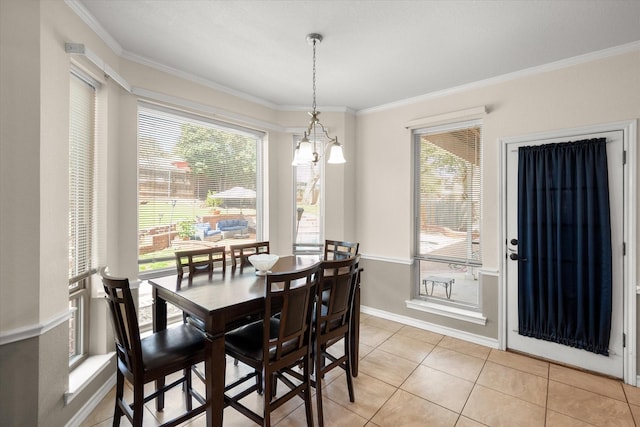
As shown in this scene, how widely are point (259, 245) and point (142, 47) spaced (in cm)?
206

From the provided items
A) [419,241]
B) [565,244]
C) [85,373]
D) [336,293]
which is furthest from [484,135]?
[85,373]

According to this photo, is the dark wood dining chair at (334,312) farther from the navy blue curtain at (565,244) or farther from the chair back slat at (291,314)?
the navy blue curtain at (565,244)

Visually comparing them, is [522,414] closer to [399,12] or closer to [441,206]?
[441,206]

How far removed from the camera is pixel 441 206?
360cm

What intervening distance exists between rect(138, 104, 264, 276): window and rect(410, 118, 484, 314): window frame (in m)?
2.04

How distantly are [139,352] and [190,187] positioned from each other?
6.51 ft

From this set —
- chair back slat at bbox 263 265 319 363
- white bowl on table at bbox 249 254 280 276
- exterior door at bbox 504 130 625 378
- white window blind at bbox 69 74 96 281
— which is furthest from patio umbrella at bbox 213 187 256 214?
exterior door at bbox 504 130 625 378

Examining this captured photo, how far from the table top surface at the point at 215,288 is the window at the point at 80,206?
61 cm

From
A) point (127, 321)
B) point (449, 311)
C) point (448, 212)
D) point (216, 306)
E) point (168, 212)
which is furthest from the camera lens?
point (448, 212)

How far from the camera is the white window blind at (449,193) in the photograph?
11.0ft

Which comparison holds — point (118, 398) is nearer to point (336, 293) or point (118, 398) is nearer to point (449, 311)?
point (336, 293)

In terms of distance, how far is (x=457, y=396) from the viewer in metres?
2.32

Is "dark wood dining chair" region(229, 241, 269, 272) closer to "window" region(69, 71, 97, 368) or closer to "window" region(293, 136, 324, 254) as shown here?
"window" region(293, 136, 324, 254)

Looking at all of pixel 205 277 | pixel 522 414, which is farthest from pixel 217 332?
pixel 522 414
